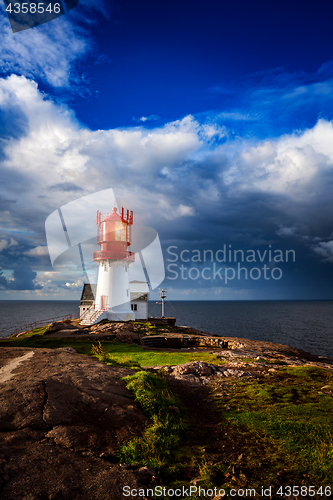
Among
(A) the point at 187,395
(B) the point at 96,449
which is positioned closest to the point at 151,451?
(B) the point at 96,449

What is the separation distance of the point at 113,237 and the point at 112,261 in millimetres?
3410

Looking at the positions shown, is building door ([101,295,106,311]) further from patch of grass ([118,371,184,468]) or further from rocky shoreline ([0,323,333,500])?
patch of grass ([118,371,184,468])

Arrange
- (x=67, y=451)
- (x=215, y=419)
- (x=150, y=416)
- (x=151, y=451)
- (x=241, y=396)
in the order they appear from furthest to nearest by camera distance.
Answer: (x=241, y=396)
(x=215, y=419)
(x=150, y=416)
(x=151, y=451)
(x=67, y=451)

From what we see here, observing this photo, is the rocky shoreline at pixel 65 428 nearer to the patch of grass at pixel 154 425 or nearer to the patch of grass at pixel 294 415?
the patch of grass at pixel 154 425

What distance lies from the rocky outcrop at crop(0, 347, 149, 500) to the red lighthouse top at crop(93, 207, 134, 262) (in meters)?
26.5

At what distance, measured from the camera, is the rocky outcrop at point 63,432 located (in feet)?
15.4

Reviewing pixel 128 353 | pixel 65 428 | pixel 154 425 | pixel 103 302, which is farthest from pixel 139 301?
pixel 65 428

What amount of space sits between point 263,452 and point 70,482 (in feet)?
15.3

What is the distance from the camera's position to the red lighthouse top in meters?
36.5

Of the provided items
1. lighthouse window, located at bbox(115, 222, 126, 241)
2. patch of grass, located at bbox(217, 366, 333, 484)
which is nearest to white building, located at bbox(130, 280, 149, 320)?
lighthouse window, located at bbox(115, 222, 126, 241)

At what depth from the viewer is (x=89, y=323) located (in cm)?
3619

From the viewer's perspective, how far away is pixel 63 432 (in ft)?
20.6

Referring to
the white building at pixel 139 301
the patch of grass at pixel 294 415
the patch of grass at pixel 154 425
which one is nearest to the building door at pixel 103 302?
the white building at pixel 139 301

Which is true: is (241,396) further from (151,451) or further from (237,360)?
(237,360)
